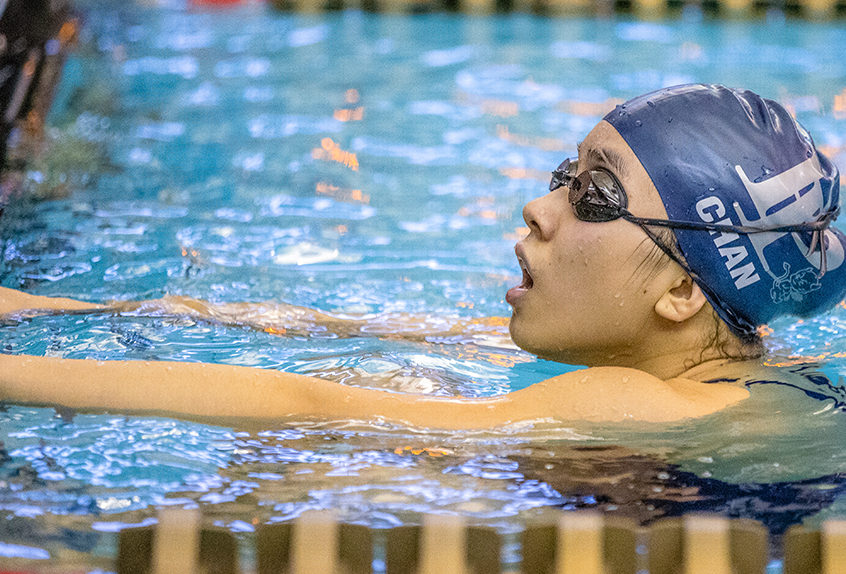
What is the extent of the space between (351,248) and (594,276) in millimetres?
1998

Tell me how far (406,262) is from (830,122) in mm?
3312

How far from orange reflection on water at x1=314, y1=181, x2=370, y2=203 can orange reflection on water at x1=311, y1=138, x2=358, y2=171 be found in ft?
0.99

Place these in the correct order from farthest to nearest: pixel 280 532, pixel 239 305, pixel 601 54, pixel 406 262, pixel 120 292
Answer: pixel 601 54
pixel 406 262
pixel 120 292
pixel 239 305
pixel 280 532

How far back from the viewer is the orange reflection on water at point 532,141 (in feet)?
18.6

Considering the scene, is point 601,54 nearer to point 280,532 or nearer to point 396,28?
point 396,28

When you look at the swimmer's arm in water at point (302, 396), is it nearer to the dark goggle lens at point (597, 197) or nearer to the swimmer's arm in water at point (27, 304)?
the dark goggle lens at point (597, 197)

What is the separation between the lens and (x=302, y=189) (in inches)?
195

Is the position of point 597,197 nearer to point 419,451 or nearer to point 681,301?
point 681,301

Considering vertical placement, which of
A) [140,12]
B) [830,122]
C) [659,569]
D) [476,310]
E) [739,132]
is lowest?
[659,569]

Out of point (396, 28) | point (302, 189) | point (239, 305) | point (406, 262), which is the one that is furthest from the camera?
point (396, 28)

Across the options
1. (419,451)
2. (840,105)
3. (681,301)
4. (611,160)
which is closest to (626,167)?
(611,160)

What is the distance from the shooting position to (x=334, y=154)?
18.1 ft

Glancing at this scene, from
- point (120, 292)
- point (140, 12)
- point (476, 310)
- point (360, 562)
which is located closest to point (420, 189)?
point (476, 310)

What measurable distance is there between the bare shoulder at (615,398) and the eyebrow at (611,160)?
46cm
